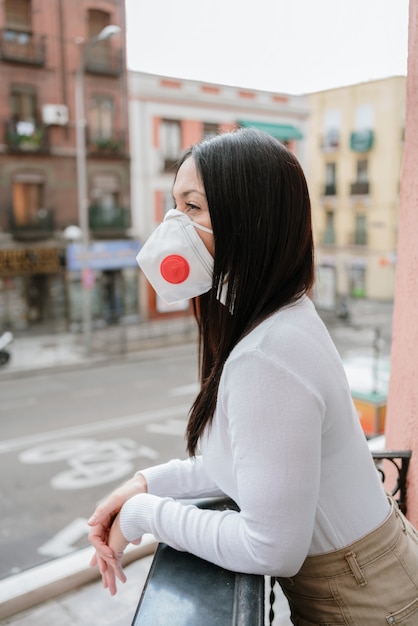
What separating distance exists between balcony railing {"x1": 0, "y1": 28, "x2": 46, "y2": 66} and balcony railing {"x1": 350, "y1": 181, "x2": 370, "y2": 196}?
8415 millimetres

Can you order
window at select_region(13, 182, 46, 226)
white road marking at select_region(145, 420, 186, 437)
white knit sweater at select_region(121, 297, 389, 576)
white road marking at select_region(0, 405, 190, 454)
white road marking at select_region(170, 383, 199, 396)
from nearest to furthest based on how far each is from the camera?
white knit sweater at select_region(121, 297, 389, 576) < white road marking at select_region(0, 405, 190, 454) < white road marking at select_region(145, 420, 186, 437) < white road marking at select_region(170, 383, 199, 396) < window at select_region(13, 182, 46, 226)

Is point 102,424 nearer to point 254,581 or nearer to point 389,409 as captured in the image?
point 389,409

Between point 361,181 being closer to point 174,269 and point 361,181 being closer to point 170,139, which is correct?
point 170,139

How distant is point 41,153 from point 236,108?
4.08m

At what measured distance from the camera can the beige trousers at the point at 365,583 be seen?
745 mm

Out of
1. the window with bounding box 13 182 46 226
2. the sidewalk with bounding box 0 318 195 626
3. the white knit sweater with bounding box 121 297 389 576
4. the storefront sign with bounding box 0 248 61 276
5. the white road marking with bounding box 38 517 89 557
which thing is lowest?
the white road marking with bounding box 38 517 89 557

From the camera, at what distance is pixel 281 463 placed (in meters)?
0.64

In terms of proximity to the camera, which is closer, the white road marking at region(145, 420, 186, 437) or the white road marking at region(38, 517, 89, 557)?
the white road marking at region(38, 517, 89, 557)

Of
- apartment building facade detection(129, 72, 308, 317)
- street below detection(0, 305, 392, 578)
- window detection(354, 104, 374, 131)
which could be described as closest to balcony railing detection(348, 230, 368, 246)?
window detection(354, 104, 374, 131)

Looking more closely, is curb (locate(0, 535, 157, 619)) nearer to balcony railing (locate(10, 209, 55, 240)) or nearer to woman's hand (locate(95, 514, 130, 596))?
woman's hand (locate(95, 514, 130, 596))

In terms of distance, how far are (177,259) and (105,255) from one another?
10885 mm

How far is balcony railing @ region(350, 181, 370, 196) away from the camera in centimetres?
1461

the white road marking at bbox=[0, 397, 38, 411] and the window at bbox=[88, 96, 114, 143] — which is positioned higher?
the window at bbox=[88, 96, 114, 143]

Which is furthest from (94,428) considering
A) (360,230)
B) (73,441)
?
(360,230)
